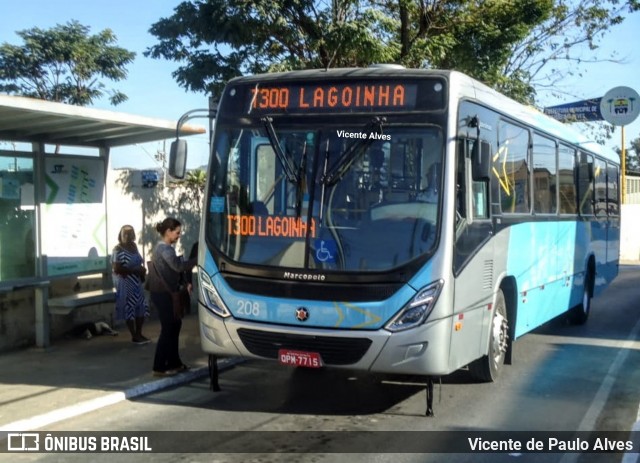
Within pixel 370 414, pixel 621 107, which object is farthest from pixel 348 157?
pixel 621 107

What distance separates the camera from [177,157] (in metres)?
7.81

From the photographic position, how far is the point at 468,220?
723cm

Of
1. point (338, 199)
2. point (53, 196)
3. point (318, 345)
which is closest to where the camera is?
point (318, 345)

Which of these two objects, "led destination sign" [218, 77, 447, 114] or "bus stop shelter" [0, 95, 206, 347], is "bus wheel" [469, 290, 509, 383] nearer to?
"led destination sign" [218, 77, 447, 114]

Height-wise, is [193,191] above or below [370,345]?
above

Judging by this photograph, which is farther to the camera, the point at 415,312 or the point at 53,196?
the point at 53,196

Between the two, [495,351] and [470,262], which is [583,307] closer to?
[495,351]

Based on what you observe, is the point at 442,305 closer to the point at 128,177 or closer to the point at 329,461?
the point at 329,461

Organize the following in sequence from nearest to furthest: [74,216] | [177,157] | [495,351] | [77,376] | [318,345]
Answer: [318,345]
[177,157]
[495,351]
[77,376]
[74,216]

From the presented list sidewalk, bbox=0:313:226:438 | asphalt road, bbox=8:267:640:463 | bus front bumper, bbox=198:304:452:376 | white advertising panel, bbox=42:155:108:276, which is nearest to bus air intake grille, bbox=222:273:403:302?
bus front bumper, bbox=198:304:452:376

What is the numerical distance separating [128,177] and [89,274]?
177 cm

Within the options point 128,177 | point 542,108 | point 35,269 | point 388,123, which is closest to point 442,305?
point 388,123

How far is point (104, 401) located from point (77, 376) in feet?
4.14

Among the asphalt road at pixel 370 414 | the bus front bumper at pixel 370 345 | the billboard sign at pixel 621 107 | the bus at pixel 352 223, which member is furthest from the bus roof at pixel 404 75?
the billboard sign at pixel 621 107
